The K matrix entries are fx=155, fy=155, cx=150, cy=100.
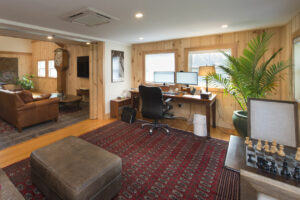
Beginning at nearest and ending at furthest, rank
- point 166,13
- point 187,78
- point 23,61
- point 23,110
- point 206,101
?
point 166,13 → point 206,101 → point 23,110 → point 187,78 → point 23,61

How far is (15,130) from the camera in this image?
3350 millimetres

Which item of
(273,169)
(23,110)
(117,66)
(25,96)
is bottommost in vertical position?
(273,169)

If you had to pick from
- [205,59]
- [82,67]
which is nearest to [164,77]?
[205,59]

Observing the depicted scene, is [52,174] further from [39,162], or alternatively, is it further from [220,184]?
[220,184]

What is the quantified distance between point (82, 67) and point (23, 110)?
3.19 m

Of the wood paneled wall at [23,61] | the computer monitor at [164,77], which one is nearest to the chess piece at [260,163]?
the computer monitor at [164,77]

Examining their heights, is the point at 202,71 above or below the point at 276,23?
below

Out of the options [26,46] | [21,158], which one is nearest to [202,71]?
[21,158]

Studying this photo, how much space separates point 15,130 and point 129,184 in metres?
3.11

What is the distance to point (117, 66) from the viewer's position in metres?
4.52

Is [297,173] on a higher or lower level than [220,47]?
lower

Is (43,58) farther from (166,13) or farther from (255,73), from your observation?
(255,73)

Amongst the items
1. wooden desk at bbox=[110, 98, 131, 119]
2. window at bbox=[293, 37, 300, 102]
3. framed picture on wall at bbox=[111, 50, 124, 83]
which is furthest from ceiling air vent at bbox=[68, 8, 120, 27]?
window at bbox=[293, 37, 300, 102]

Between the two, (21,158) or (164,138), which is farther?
(164,138)
